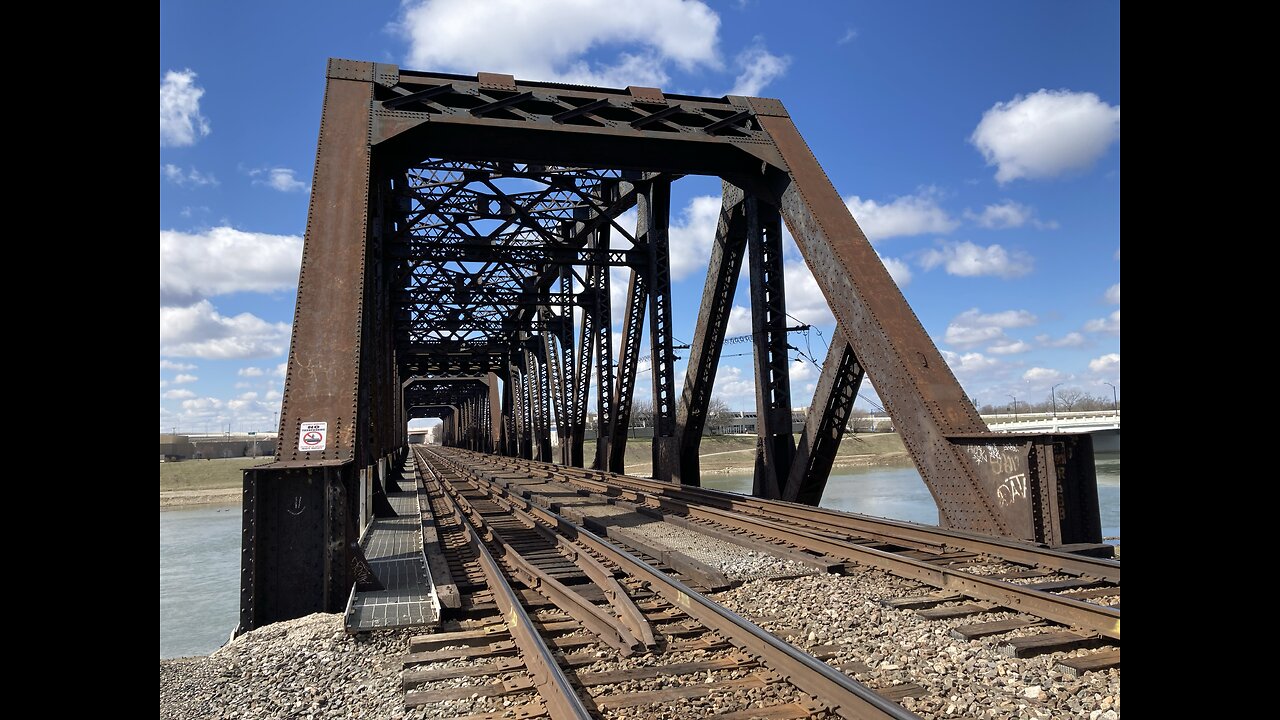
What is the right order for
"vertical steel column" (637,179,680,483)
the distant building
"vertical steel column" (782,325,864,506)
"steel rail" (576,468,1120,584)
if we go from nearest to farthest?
"steel rail" (576,468,1120,584) → "vertical steel column" (782,325,864,506) → "vertical steel column" (637,179,680,483) → the distant building

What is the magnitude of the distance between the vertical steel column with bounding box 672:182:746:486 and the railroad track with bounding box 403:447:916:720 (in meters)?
6.34

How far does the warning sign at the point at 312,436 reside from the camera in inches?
280

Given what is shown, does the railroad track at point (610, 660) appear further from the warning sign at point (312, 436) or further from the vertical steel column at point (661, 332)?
the vertical steel column at point (661, 332)

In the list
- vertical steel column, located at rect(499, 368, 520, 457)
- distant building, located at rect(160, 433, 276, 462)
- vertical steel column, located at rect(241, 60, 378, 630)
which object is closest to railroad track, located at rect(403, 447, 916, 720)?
vertical steel column, located at rect(241, 60, 378, 630)

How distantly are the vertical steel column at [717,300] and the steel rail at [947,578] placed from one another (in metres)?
3.02

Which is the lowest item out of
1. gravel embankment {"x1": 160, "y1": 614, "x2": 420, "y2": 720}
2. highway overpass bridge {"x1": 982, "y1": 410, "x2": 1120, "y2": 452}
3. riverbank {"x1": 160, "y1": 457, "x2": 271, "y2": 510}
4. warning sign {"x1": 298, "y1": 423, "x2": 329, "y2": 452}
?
riverbank {"x1": 160, "y1": 457, "x2": 271, "y2": 510}

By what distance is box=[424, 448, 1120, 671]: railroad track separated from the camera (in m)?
4.84

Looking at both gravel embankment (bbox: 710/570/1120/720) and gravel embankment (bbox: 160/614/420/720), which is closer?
gravel embankment (bbox: 710/570/1120/720)

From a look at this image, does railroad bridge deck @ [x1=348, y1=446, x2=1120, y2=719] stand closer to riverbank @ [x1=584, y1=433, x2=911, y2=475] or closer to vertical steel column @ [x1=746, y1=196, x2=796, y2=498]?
vertical steel column @ [x1=746, y1=196, x2=796, y2=498]
